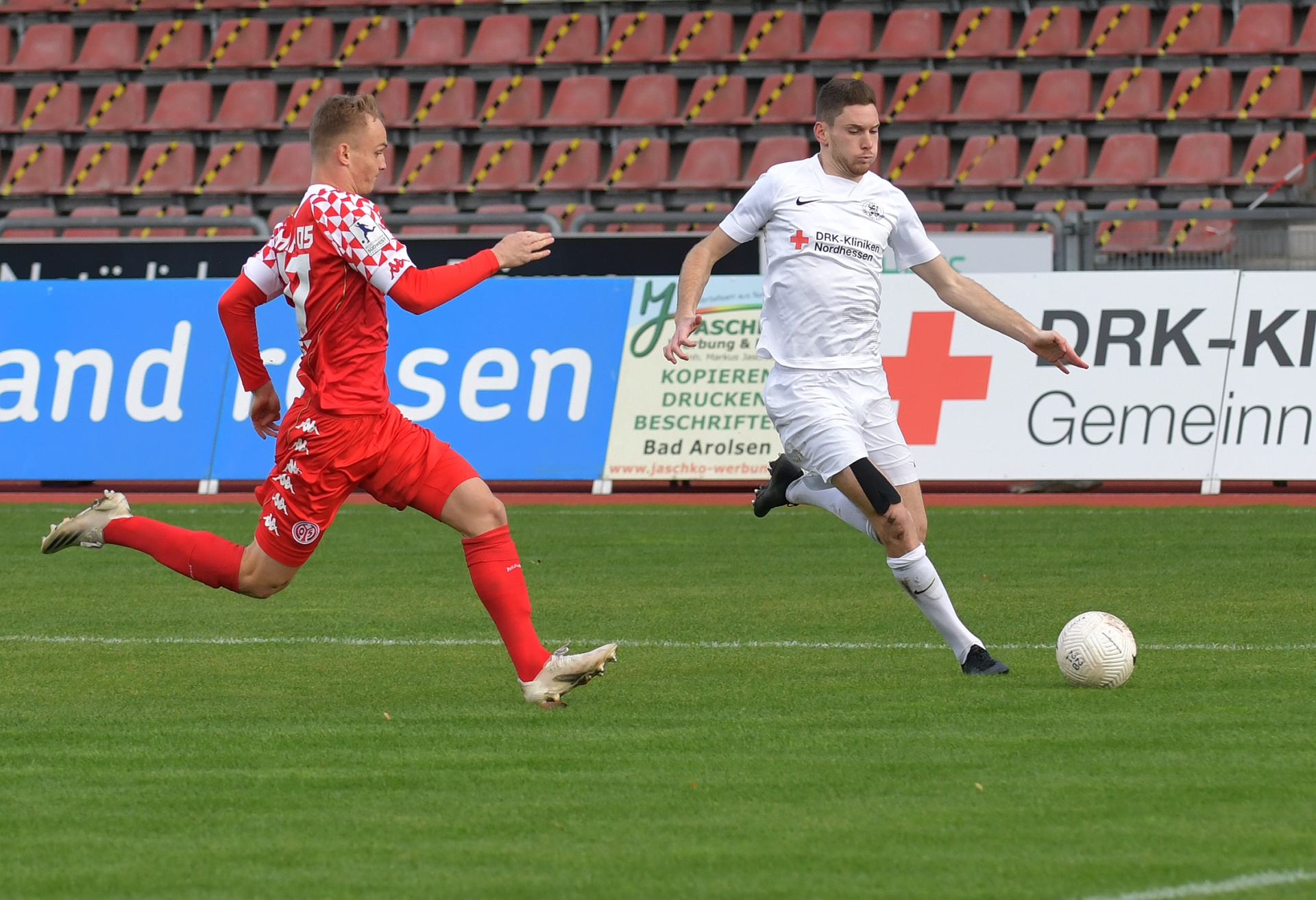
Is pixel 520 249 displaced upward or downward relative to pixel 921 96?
downward

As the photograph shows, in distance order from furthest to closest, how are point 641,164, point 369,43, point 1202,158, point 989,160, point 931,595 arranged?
point 369,43 < point 641,164 < point 989,160 < point 1202,158 < point 931,595

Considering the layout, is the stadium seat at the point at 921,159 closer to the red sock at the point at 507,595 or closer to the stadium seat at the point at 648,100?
the stadium seat at the point at 648,100

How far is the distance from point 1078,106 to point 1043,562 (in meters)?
11.5

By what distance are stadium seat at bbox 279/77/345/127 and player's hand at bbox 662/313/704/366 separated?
1688 centimetres

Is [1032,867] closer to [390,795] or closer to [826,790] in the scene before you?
[826,790]

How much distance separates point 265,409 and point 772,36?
16861 mm

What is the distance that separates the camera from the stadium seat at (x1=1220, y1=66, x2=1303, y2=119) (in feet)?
68.2

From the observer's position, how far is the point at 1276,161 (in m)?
20.4

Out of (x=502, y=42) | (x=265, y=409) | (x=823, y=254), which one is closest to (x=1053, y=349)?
(x=823, y=254)

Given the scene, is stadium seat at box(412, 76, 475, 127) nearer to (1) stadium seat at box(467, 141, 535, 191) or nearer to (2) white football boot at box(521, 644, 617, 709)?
(1) stadium seat at box(467, 141, 535, 191)

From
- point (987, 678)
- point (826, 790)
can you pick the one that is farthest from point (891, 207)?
point (826, 790)

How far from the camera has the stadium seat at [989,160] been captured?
2119 centimetres

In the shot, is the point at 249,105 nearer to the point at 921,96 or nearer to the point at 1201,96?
the point at 921,96

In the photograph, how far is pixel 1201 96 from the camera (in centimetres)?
2116
